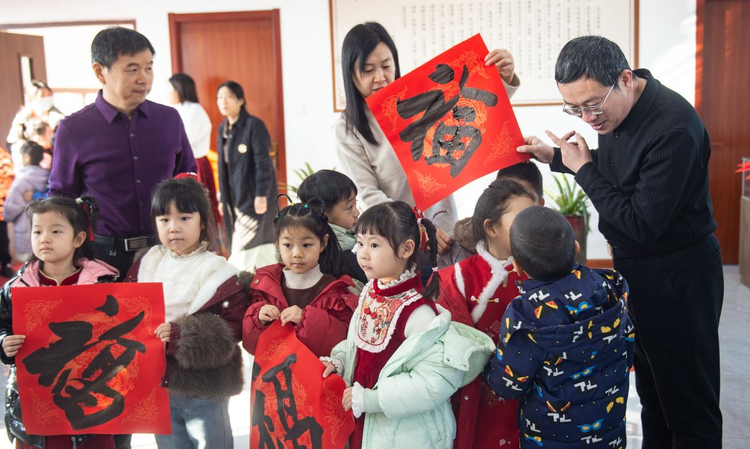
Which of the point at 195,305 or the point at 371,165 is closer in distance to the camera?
the point at 195,305

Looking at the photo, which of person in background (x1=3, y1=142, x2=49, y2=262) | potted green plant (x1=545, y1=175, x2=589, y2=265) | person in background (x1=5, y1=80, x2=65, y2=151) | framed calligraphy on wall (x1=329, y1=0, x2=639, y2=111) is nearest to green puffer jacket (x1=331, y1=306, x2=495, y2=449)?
potted green plant (x1=545, y1=175, x2=589, y2=265)

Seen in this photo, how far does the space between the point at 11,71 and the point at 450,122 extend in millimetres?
5165

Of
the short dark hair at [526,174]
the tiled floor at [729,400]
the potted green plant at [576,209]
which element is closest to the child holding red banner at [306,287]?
the short dark hair at [526,174]

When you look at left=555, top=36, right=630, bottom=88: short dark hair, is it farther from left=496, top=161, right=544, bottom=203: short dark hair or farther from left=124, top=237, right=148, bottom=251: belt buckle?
left=124, top=237, right=148, bottom=251: belt buckle

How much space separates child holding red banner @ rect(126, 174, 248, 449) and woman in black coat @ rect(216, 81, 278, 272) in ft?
9.46

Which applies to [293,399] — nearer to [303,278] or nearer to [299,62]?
[303,278]

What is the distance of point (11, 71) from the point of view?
5.73 m

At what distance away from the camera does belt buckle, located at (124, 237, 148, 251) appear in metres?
2.08

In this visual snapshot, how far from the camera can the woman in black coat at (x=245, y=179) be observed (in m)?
4.77

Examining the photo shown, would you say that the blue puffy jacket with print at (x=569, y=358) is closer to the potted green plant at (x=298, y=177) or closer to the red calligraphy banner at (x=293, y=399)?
the red calligraphy banner at (x=293, y=399)

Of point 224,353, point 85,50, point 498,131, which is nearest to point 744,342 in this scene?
point 498,131

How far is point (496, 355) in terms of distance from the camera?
1.54m

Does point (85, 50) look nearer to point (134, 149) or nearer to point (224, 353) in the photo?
point (134, 149)

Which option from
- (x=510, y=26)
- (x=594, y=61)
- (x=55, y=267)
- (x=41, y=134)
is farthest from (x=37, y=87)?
(x=594, y=61)
